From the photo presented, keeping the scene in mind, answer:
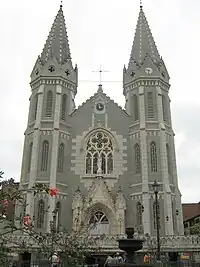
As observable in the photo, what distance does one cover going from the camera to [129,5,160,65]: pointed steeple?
3862 centimetres

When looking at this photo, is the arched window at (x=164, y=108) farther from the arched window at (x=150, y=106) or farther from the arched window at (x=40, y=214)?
the arched window at (x=40, y=214)

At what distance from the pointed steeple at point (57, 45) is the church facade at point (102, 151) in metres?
0.16

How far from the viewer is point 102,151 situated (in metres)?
33.7

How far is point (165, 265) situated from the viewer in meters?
17.1

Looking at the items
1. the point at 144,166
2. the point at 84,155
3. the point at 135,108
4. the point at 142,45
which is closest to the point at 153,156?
the point at 144,166

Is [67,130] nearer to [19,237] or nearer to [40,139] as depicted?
[40,139]

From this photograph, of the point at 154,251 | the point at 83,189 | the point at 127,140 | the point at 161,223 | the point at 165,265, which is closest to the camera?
the point at 165,265

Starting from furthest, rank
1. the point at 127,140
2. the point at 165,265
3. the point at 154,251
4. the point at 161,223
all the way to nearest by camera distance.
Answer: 1. the point at 127,140
2. the point at 161,223
3. the point at 154,251
4. the point at 165,265

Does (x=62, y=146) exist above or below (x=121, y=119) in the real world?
below

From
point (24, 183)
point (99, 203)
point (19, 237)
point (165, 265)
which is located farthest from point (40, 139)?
point (165, 265)

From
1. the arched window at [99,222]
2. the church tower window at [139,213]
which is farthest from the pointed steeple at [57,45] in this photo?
the church tower window at [139,213]

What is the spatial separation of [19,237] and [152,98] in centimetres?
1919

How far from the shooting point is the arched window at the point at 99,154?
108 ft

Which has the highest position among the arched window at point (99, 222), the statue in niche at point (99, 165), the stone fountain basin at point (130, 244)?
the statue in niche at point (99, 165)
